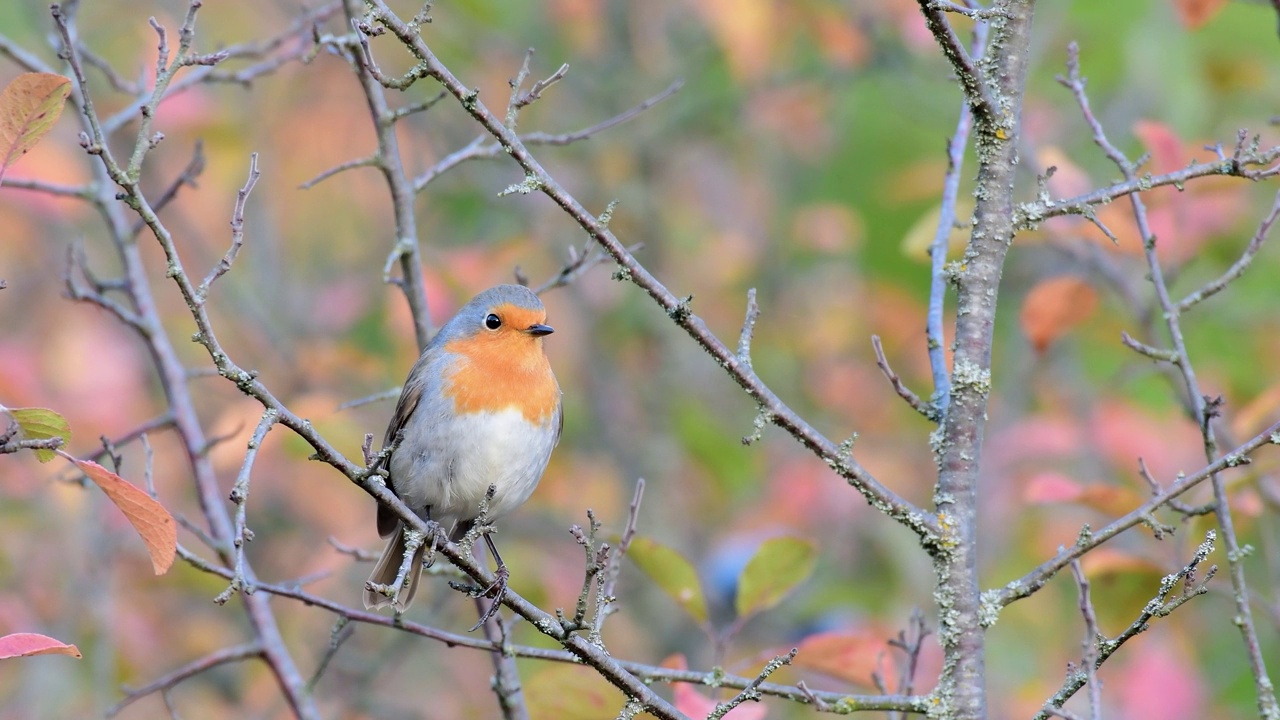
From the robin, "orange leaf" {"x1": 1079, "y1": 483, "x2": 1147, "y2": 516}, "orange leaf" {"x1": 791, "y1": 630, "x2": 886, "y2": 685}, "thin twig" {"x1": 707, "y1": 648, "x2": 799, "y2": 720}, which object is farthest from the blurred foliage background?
"thin twig" {"x1": 707, "y1": 648, "x2": 799, "y2": 720}

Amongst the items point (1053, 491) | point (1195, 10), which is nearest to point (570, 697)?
point (1053, 491)

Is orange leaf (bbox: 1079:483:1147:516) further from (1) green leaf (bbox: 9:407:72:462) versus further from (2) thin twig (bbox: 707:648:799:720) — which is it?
(1) green leaf (bbox: 9:407:72:462)

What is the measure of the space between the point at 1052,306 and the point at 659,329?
3.59 m

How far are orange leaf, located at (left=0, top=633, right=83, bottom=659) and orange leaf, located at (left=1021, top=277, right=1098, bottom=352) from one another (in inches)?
116

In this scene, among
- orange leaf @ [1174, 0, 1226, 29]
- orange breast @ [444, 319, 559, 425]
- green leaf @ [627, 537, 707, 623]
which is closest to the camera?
green leaf @ [627, 537, 707, 623]

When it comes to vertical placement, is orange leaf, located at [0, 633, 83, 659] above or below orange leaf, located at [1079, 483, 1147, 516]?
below

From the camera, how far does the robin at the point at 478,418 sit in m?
4.01

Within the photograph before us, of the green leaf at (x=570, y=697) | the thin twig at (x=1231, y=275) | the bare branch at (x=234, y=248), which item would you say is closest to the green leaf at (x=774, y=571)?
the green leaf at (x=570, y=697)

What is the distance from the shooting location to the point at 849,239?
839cm

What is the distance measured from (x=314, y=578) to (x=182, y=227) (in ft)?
14.9

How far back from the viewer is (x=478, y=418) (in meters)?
4.02

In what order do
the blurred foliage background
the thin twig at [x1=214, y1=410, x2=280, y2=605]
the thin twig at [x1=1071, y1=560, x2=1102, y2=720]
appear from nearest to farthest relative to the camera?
the thin twig at [x1=214, y1=410, x2=280, y2=605], the thin twig at [x1=1071, y1=560, x2=1102, y2=720], the blurred foliage background

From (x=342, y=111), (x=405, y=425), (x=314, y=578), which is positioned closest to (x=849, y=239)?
(x=342, y=111)

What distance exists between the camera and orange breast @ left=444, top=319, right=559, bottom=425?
4.06 metres
